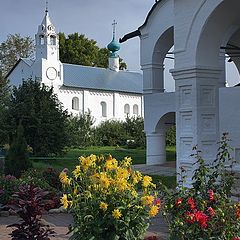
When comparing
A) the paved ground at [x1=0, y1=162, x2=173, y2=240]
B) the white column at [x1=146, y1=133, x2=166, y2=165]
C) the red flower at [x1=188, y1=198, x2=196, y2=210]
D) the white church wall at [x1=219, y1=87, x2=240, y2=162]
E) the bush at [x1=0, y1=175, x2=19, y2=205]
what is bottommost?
the paved ground at [x1=0, y1=162, x2=173, y2=240]

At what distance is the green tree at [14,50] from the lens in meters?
45.4

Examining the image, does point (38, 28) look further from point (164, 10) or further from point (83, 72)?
point (164, 10)

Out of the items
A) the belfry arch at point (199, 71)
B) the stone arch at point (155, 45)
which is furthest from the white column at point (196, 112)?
the stone arch at point (155, 45)

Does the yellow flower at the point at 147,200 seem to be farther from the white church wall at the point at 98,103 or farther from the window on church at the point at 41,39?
the window on church at the point at 41,39

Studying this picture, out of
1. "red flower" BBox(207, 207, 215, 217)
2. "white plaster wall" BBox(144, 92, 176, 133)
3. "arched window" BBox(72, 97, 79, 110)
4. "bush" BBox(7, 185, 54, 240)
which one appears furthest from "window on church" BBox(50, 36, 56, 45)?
"red flower" BBox(207, 207, 215, 217)

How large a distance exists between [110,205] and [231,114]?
7986mm

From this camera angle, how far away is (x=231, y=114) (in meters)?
11.7

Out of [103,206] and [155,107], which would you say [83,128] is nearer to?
[155,107]

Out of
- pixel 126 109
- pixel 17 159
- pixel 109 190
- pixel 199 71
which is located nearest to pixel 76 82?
pixel 126 109

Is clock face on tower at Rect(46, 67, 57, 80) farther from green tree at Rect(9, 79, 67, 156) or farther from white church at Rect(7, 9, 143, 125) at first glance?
green tree at Rect(9, 79, 67, 156)

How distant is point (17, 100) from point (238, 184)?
11989mm

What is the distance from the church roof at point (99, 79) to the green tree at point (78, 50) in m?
3.07

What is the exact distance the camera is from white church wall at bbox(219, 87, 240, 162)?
11.5 metres

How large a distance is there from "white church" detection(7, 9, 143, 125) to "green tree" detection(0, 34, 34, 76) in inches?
139
